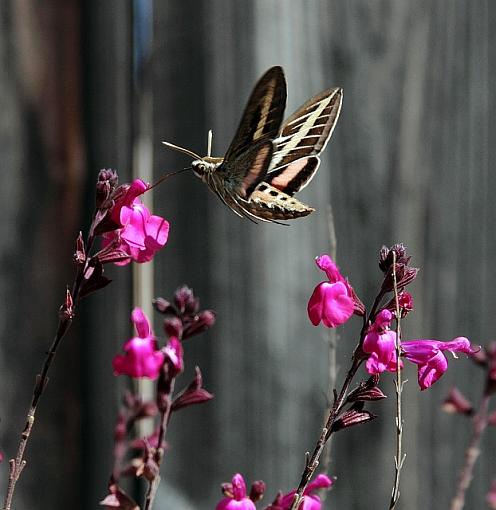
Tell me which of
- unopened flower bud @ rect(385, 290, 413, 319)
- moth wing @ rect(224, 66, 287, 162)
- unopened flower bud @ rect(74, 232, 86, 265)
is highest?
moth wing @ rect(224, 66, 287, 162)

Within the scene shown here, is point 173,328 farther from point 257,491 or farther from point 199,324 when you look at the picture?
point 257,491

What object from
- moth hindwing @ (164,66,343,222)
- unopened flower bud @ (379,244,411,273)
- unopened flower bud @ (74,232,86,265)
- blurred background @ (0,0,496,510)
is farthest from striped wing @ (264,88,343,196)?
blurred background @ (0,0,496,510)

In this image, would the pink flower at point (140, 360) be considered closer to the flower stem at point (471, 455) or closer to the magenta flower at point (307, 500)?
the magenta flower at point (307, 500)

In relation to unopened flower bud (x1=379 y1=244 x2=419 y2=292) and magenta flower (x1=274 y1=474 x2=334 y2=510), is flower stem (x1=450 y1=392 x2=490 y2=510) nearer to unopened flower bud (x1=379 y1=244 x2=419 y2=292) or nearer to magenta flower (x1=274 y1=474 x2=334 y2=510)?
magenta flower (x1=274 y1=474 x2=334 y2=510)

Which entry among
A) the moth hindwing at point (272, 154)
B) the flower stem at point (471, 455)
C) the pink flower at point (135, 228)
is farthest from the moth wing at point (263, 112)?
the flower stem at point (471, 455)

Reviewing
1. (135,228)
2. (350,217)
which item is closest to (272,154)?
(135,228)

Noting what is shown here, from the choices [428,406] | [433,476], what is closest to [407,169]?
[428,406]

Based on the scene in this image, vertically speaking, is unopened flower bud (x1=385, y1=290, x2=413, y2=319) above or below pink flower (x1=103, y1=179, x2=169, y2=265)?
below

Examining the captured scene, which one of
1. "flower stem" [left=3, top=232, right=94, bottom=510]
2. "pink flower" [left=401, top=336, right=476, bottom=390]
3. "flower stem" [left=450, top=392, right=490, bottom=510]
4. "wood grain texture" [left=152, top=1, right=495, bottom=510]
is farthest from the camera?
"wood grain texture" [left=152, top=1, right=495, bottom=510]
